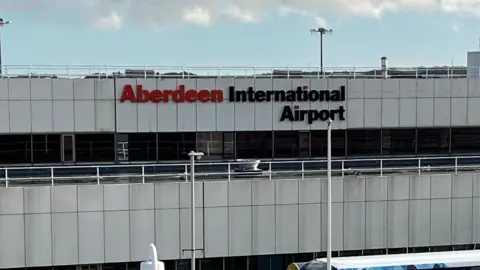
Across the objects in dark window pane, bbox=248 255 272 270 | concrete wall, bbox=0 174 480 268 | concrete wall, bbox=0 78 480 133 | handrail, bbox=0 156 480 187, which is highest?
concrete wall, bbox=0 78 480 133

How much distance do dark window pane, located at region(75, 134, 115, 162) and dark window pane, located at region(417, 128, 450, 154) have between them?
14.8 metres

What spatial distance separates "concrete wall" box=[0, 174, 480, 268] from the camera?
2388 cm

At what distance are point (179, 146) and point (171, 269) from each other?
6962 millimetres

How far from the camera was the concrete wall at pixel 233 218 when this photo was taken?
2388 cm

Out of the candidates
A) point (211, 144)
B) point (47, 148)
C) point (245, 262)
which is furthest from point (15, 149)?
point (245, 262)

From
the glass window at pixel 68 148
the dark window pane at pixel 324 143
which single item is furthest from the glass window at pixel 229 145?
the glass window at pixel 68 148

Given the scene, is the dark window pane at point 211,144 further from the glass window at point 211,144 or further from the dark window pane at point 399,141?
the dark window pane at point 399,141

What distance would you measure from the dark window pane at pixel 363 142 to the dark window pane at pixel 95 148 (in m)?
11.2

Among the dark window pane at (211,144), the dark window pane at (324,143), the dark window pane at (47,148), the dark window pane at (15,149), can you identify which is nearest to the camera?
the dark window pane at (15,149)

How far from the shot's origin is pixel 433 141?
32656 millimetres

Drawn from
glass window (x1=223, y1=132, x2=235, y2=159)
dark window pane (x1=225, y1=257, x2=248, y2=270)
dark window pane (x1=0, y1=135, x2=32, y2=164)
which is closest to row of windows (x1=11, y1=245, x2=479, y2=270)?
dark window pane (x1=225, y1=257, x2=248, y2=270)

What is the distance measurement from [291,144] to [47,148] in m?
11.1

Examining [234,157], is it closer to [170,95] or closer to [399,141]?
[170,95]

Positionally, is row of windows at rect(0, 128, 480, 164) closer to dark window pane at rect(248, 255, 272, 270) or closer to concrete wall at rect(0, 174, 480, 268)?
concrete wall at rect(0, 174, 480, 268)
